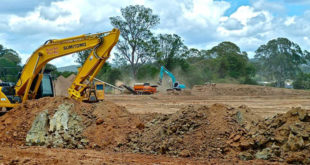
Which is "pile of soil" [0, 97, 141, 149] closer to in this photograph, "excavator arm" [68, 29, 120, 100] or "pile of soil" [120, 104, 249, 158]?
"pile of soil" [120, 104, 249, 158]

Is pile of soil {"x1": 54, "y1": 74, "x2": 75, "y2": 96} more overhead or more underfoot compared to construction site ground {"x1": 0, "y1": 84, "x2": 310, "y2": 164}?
more overhead

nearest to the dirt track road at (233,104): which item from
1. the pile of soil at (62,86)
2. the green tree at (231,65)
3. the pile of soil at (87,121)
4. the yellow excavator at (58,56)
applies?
the yellow excavator at (58,56)

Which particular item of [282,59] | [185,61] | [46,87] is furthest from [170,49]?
[46,87]

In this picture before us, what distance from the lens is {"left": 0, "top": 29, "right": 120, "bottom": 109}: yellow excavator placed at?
1388 cm

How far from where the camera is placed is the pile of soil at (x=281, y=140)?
7.98 meters

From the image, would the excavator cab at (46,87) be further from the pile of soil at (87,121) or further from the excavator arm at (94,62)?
the pile of soil at (87,121)

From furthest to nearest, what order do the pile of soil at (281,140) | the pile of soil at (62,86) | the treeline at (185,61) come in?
the treeline at (185,61) < the pile of soil at (62,86) < the pile of soil at (281,140)

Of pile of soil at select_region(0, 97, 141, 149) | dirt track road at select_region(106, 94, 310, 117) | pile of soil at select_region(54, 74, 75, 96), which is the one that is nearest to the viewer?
pile of soil at select_region(0, 97, 141, 149)

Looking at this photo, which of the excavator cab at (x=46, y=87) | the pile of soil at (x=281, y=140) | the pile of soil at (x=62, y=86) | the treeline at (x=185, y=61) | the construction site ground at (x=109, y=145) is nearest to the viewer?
the pile of soil at (x=281, y=140)

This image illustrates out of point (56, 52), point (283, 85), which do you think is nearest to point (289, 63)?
point (283, 85)

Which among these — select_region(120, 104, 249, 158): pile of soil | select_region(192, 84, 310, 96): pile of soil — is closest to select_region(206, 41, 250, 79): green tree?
select_region(192, 84, 310, 96): pile of soil

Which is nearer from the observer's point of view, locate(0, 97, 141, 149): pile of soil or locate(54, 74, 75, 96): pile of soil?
locate(0, 97, 141, 149): pile of soil

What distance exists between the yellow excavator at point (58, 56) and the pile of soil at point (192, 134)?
14.3 ft

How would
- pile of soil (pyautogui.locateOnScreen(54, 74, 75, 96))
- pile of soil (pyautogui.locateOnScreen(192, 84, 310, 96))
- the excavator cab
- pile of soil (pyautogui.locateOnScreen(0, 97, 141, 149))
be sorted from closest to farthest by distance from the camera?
1. pile of soil (pyautogui.locateOnScreen(0, 97, 141, 149))
2. the excavator cab
3. pile of soil (pyautogui.locateOnScreen(192, 84, 310, 96))
4. pile of soil (pyautogui.locateOnScreen(54, 74, 75, 96))
